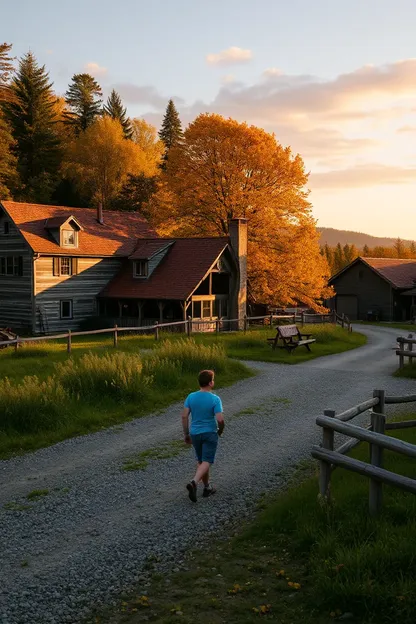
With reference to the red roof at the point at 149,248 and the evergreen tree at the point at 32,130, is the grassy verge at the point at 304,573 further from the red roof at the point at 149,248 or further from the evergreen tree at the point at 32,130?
the evergreen tree at the point at 32,130

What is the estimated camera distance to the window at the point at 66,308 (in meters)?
38.7

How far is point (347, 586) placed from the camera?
5.75 metres

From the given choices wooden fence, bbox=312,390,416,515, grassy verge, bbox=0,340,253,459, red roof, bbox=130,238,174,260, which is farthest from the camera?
red roof, bbox=130,238,174,260

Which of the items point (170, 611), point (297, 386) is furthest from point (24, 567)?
point (297, 386)

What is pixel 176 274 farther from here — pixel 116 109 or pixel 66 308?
pixel 116 109

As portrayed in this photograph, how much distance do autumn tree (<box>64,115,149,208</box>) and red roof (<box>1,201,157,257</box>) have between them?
20153mm

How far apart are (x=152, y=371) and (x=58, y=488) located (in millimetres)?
8169

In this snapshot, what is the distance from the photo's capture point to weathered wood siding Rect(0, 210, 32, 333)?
3725 cm

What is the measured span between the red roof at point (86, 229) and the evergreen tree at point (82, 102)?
33863 mm

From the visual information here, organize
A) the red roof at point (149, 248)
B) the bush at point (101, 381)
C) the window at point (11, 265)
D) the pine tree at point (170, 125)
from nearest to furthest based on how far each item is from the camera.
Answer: the bush at point (101, 381)
the window at point (11, 265)
the red roof at point (149, 248)
the pine tree at point (170, 125)

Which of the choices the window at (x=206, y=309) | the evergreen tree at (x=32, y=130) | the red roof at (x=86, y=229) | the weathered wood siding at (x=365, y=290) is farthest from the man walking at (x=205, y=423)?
the evergreen tree at (x=32, y=130)

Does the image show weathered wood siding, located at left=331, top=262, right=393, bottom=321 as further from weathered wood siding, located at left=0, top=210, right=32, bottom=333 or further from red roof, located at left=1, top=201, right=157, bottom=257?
weathered wood siding, located at left=0, top=210, right=32, bottom=333

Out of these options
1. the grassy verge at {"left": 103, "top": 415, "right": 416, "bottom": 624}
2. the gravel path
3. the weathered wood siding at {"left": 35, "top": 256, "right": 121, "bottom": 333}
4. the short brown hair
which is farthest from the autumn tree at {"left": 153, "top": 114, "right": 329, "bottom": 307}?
the grassy verge at {"left": 103, "top": 415, "right": 416, "bottom": 624}

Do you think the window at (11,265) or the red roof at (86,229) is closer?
the red roof at (86,229)
